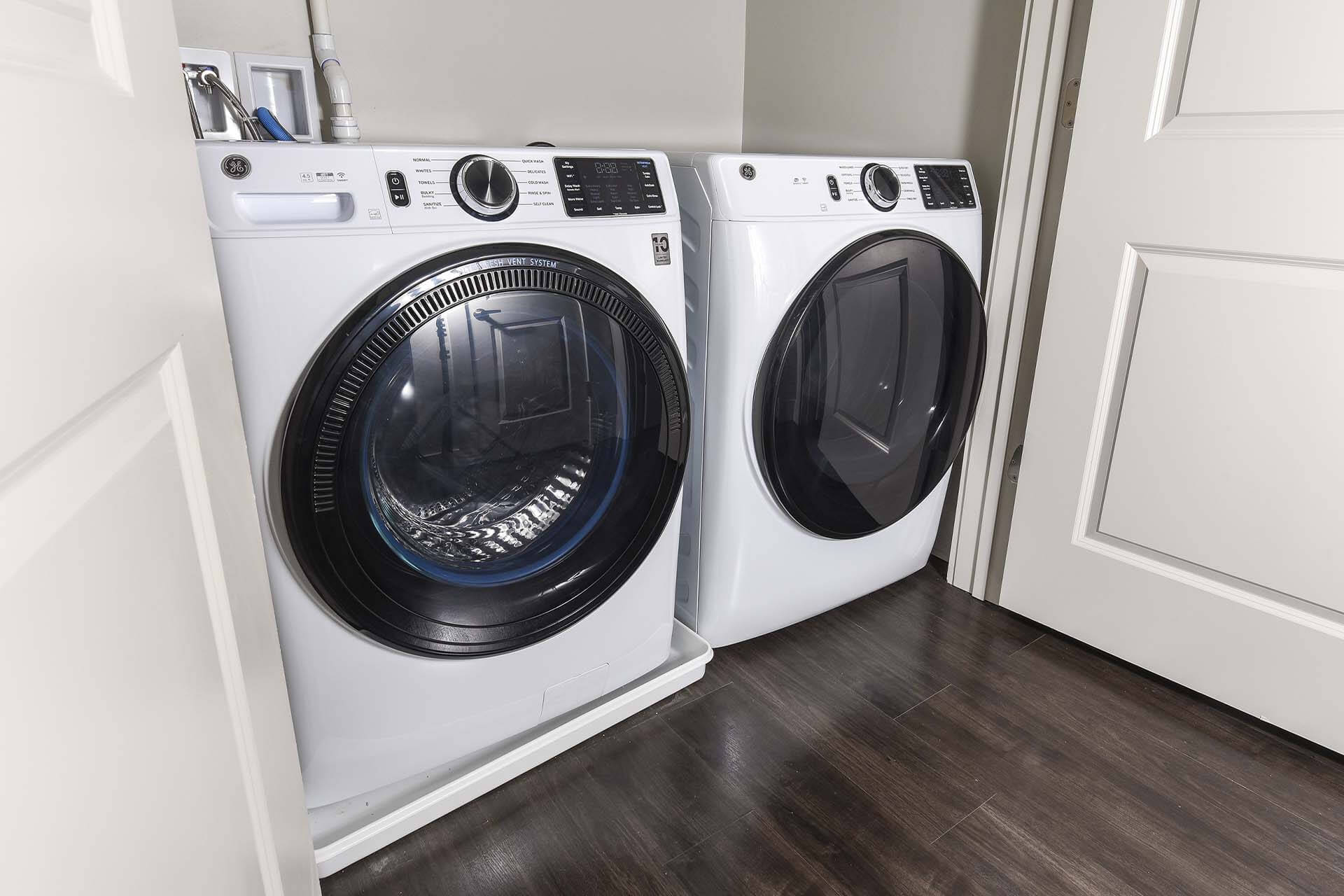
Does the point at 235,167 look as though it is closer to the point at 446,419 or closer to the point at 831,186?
the point at 446,419

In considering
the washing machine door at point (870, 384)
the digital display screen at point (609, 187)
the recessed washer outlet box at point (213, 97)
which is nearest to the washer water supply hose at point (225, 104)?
the recessed washer outlet box at point (213, 97)

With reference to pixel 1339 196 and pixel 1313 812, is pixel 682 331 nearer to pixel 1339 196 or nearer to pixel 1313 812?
pixel 1339 196

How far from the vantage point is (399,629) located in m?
1.02

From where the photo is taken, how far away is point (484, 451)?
3.35 feet

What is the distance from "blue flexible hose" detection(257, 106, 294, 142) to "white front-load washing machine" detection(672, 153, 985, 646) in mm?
620

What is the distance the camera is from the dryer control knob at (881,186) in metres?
1.37

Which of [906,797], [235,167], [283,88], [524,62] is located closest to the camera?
[235,167]

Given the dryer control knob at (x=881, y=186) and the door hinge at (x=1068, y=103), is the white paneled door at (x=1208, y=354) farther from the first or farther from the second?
the dryer control knob at (x=881, y=186)

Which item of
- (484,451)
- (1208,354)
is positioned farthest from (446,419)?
(1208,354)

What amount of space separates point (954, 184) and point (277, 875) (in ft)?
4.80

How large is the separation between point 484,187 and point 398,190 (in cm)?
10

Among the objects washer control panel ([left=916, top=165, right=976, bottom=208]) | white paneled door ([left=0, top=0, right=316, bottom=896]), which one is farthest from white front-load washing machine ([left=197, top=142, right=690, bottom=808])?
washer control panel ([left=916, top=165, right=976, bottom=208])

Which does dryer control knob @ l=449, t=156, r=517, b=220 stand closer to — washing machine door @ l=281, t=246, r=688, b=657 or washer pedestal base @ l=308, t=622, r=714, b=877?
washing machine door @ l=281, t=246, r=688, b=657

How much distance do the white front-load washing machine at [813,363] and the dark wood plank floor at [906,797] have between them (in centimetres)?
22
